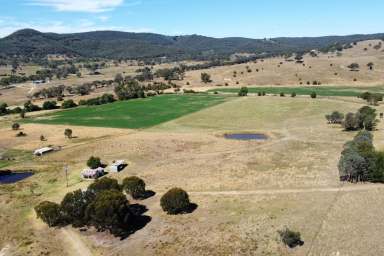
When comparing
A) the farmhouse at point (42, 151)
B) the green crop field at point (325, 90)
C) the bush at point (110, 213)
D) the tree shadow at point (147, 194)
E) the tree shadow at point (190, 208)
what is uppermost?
the bush at point (110, 213)

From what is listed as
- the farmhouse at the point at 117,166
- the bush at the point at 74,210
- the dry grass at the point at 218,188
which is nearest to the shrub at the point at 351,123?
the dry grass at the point at 218,188

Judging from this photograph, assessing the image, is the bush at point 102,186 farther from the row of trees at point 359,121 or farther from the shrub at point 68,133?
the row of trees at point 359,121

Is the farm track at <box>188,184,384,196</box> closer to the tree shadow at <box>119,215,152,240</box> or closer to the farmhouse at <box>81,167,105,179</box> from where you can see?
the tree shadow at <box>119,215,152,240</box>

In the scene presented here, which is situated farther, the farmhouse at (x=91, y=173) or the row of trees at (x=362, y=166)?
the farmhouse at (x=91, y=173)

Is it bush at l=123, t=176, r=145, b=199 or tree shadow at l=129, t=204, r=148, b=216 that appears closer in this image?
tree shadow at l=129, t=204, r=148, b=216

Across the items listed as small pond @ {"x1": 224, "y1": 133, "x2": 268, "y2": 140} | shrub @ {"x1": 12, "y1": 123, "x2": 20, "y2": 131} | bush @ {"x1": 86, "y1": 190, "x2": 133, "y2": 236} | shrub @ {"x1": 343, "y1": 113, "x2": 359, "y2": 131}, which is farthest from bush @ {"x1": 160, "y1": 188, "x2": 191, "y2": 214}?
shrub @ {"x1": 12, "y1": 123, "x2": 20, "y2": 131}
